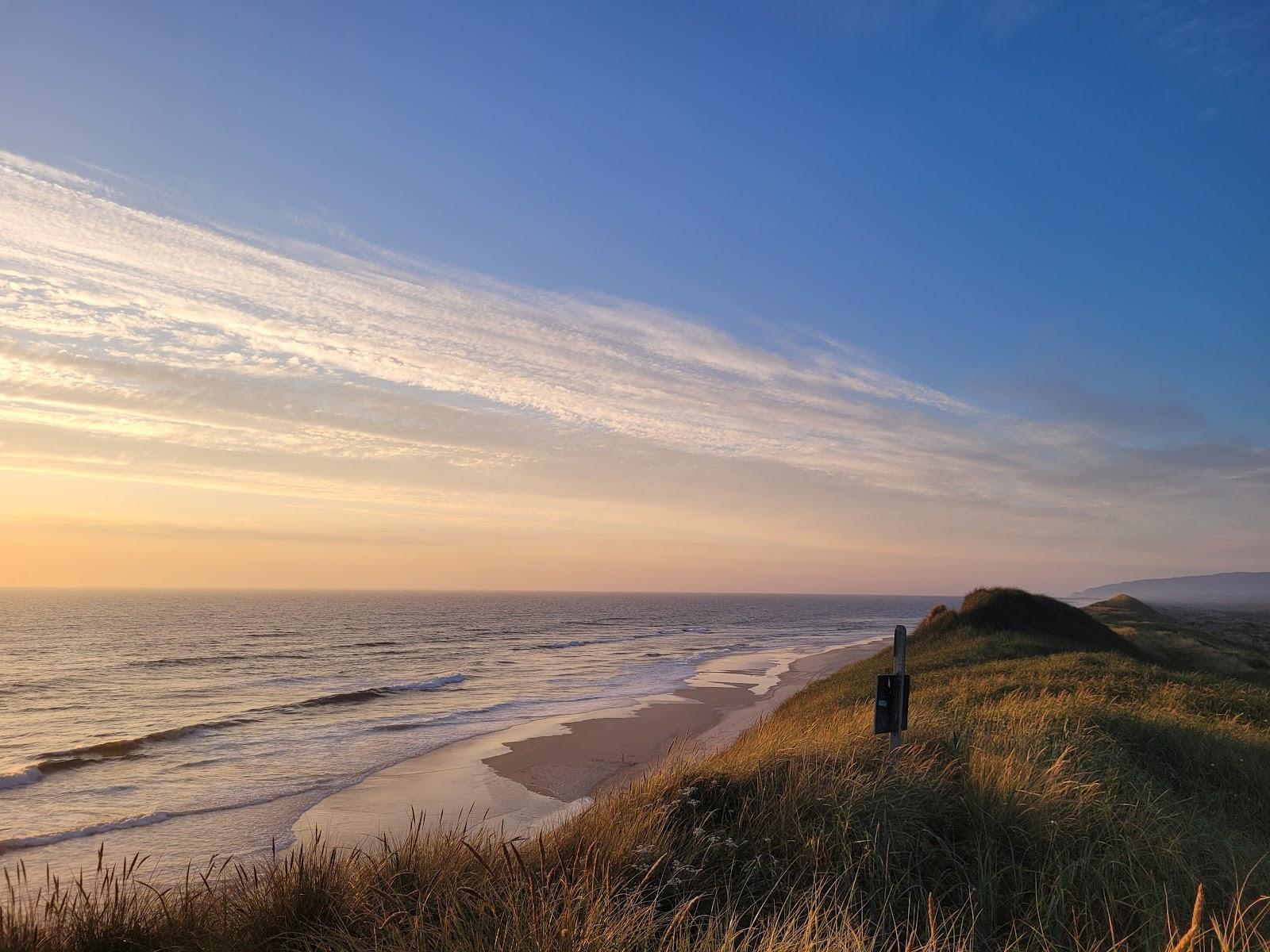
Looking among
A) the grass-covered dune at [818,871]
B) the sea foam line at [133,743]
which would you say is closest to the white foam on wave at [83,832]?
the sea foam line at [133,743]

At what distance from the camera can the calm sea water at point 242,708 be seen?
50.1 ft

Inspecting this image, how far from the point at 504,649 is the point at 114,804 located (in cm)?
3924

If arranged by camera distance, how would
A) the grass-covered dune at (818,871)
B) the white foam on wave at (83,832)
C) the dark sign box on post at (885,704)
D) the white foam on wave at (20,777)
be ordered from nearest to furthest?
1. the grass-covered dune at (818,871)
2. the dark sign box on post at (885,704)
3. the white foam on wave at (83,832)
4. the white foam on wave at (20,777)

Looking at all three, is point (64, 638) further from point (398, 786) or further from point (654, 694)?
point (398, 786)

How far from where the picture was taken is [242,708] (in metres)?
28.8

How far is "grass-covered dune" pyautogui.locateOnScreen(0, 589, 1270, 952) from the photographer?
13.8ft

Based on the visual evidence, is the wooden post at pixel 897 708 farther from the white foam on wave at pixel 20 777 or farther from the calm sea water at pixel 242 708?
the white foam on wave at pixel 20 777

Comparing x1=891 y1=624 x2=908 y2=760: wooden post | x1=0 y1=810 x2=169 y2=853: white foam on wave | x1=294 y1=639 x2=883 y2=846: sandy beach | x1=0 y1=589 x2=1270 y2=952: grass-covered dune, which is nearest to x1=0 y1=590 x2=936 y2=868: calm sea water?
x1=0 y1=810 x2=169 y2=853: white foam on wave

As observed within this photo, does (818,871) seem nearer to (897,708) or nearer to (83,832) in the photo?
(897,708)

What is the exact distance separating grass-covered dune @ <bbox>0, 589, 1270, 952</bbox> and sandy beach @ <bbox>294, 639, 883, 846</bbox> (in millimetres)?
1941

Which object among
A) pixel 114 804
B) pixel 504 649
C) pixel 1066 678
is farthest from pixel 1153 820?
pixel 504 649

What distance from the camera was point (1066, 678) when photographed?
16.8 metres

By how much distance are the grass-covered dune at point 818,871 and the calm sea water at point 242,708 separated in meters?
9.69

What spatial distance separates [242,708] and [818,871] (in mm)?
28923
